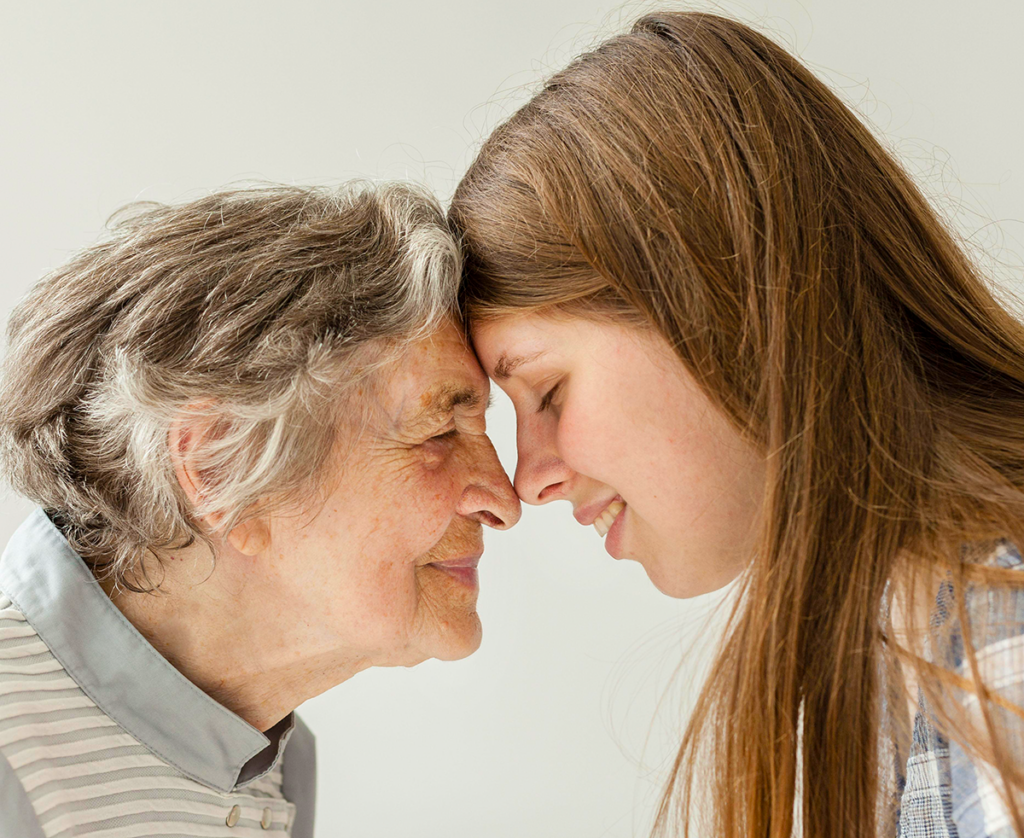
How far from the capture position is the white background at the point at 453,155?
5.90ft

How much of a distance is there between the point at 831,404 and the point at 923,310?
0.65 feet

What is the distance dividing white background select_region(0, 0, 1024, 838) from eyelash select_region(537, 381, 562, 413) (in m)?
0.71

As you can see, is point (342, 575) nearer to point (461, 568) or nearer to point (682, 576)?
point (461, 568)

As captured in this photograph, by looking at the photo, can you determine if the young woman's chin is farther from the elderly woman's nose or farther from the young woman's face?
the elderly woman's nose

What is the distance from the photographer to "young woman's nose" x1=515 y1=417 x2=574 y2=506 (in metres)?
1.27

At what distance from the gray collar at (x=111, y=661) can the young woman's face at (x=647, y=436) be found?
585mm

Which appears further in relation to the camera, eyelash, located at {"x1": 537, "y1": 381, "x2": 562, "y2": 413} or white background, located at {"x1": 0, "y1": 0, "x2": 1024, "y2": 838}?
white background, located at {"x1": 0, "y1": 0, "x2": 1024, "y2": 838}

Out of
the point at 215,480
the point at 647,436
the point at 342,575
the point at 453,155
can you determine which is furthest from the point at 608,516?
the point at 453,155

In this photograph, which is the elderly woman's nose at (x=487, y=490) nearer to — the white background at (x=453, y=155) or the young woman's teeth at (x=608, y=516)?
the young woman's teeth at (x=608, y=516)

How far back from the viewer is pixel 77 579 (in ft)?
4.06

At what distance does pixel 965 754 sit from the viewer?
898mm

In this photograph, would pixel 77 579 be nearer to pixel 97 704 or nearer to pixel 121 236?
pixel 97 704

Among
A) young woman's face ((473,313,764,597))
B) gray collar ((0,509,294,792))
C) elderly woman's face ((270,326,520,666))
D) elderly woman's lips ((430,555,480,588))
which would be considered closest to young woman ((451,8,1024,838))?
young woman's face ((473,313,764,597))

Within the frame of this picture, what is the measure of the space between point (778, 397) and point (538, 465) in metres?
0.37
